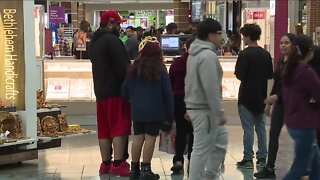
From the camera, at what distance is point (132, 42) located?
1239 centimetres

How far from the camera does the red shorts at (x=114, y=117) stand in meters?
6.91

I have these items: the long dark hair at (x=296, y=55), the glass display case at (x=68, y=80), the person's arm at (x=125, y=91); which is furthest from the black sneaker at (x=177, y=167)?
the glass display case at (x=68, y=80)

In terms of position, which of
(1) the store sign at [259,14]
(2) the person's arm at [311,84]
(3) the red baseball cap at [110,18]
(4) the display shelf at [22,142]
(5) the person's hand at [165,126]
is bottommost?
(4) the display shelf at [22,142]

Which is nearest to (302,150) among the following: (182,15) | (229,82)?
(229,82)

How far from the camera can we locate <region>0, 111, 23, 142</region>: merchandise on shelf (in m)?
7.23

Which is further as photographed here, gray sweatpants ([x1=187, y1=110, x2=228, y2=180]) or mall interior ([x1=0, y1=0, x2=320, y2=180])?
mall interior ([x1=0, y1=0, x2=320, y2=180])

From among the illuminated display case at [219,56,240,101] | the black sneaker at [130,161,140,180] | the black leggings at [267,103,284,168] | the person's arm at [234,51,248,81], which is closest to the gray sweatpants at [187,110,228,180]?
the black leggings at [267,103,284,168]

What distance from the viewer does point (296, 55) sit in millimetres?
5320

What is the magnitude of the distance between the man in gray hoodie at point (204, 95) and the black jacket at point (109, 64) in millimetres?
1177

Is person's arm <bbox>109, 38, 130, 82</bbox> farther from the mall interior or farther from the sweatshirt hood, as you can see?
the sweatshirt hood

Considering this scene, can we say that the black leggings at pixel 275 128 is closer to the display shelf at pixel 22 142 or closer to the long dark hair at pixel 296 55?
the long dark hair at pixel 296 55

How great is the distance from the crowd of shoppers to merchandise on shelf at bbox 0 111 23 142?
1.04 meters

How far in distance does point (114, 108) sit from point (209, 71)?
1.67m

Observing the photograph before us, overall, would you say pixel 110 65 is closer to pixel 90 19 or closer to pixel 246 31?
pixel 246 31
